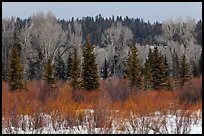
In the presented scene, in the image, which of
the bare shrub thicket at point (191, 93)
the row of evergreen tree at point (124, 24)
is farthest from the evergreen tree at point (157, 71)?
the row of evergreen tree at point (124, 24)

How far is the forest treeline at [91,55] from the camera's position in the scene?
28.8m

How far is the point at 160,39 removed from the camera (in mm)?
A: 61875

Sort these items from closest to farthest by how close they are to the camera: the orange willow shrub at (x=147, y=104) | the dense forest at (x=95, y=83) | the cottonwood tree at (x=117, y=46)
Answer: the dense forest at (x=95, y=83)
the orange willow shrub at (x=147, y=104)
the cottonwood tree at (x=117, y=46)

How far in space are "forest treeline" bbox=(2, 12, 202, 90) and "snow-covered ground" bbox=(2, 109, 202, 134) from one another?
14.5 m

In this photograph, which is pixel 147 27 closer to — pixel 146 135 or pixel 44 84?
pixel 44 84

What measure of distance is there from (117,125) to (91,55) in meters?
16.8

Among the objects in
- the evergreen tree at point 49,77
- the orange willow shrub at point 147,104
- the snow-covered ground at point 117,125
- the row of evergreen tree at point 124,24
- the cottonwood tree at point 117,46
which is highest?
the row of evergreen tree at point 124,24

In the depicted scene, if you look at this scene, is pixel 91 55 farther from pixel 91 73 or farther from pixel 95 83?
pixel 95 83

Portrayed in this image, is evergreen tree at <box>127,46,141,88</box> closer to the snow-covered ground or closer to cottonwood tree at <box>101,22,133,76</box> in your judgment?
cottonwood tree at <box>101,22,133,76</box>

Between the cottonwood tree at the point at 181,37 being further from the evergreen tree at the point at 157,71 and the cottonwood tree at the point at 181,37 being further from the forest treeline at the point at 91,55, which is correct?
the evergreen tree at the point at 157,71

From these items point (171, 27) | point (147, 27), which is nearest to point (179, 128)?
point (171, 27)

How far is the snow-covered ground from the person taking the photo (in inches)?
438

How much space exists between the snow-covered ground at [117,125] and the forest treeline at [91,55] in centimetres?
1452

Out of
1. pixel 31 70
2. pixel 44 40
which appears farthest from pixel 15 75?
pixel 44 40
